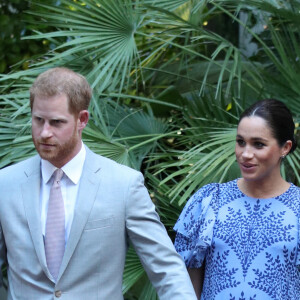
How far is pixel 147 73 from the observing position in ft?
20.1

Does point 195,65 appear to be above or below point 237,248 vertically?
above

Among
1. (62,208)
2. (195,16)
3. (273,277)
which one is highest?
(195,16)

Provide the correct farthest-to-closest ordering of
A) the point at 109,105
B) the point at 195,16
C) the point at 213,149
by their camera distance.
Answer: the point at 195,16, the point at 109,105, the point at 213,149

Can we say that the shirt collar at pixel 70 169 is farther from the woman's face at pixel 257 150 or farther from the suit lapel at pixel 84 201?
the woman's face at pixel 257 150

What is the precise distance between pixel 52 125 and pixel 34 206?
0.96 feet

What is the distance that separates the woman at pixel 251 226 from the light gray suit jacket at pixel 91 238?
16.1 inches

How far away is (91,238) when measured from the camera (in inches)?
106

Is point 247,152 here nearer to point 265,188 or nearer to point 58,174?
point 265,188

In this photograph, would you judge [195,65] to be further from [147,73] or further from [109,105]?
[109,105]

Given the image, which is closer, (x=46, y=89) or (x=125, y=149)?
(x=46, y=89)

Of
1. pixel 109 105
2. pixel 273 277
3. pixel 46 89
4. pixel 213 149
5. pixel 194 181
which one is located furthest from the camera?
pixel 109 105

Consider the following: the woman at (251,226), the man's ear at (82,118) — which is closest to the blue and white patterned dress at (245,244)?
the woman at (251,226)

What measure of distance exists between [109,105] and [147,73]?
1025mm

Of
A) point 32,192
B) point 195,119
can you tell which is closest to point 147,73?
point 195,119
